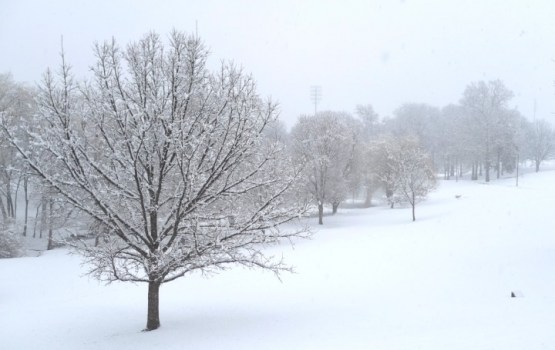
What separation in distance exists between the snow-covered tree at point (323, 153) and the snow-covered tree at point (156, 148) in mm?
25631

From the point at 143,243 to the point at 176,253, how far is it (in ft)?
4.09

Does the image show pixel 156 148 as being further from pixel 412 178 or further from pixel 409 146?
pixel 409 146

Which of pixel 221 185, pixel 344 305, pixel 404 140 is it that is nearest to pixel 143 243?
pixel 221 185

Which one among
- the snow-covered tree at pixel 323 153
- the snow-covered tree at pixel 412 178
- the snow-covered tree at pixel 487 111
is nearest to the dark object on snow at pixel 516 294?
the snow-covered tree at pixel 412 178

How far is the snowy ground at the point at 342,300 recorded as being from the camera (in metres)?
9.30

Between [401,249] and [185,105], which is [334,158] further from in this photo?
[185,105]

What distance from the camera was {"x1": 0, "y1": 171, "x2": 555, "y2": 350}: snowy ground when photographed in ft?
30.5

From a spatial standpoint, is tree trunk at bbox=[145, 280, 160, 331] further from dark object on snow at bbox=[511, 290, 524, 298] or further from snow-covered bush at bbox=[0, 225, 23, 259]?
snow-covered bush at bbox=[0, 225, 23, 259]

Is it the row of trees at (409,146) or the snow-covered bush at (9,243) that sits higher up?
the row of trees at (409,146)

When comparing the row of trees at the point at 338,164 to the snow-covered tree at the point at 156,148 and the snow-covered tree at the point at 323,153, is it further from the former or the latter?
the snow-covered tree at the point at 156,148

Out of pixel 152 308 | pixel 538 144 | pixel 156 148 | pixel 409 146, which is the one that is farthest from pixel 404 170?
pixel 538 144

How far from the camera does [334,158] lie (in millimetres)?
39344

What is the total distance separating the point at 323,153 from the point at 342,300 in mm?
26440

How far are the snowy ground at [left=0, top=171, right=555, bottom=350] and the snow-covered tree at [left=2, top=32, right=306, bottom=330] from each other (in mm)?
1842
